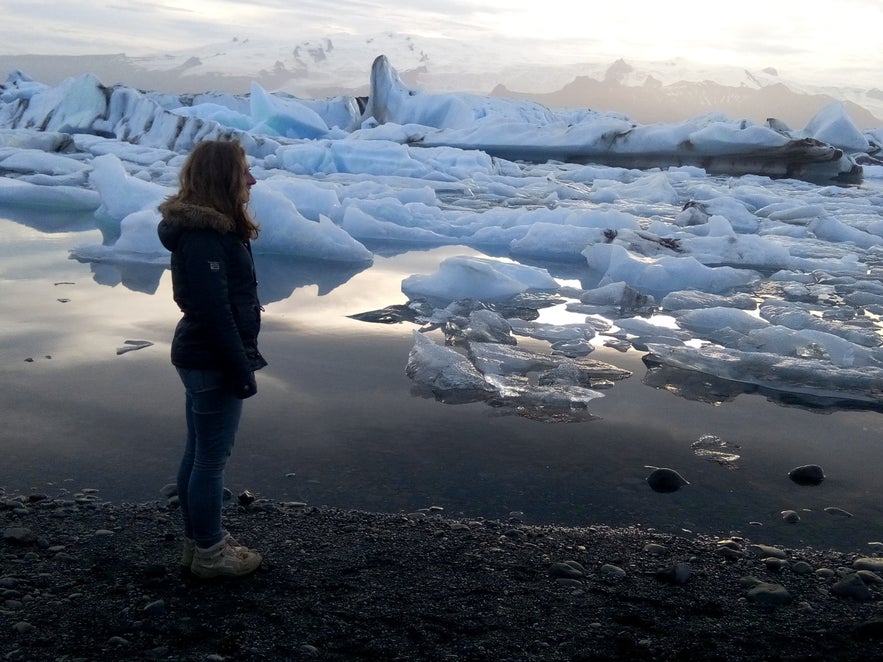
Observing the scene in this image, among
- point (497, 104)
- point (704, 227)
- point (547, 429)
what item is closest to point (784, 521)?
point (547, 429)

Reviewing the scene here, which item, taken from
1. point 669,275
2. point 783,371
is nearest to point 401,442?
point 783,371

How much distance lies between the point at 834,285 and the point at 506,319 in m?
3.74

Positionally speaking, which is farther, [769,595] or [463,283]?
[463,283]

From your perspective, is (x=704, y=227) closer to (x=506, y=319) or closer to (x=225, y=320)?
(x=506, y=319)

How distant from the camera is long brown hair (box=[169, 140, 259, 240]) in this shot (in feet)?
7.36

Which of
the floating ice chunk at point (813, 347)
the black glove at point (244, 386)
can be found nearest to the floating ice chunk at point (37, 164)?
the floating ice chunk at point (813, 347)

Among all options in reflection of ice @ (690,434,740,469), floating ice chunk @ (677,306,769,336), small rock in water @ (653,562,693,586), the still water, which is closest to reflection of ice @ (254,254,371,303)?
the still water

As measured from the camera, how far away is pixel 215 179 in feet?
7.38

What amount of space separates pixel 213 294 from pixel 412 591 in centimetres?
99

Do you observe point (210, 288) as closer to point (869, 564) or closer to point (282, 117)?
point (869, 564)

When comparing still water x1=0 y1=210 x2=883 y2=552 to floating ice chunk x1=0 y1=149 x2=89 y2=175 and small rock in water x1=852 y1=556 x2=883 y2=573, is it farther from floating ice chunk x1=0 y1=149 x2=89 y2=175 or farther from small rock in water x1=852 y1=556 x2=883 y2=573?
floating ice chunk x1=0 y1=149 x2=89 y2=175

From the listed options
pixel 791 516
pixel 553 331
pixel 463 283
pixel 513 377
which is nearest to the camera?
pixel 791 516

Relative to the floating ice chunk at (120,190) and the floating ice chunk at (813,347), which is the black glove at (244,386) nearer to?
the floating ice chunk at (813,347)

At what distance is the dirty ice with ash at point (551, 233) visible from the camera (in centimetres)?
481
